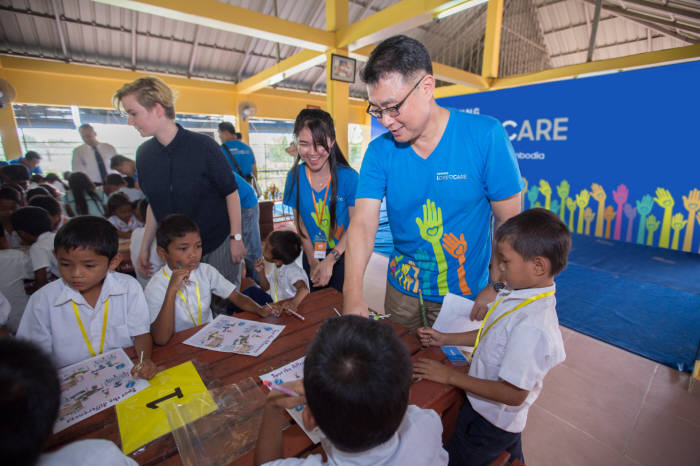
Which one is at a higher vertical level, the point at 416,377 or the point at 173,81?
the point at 173,81

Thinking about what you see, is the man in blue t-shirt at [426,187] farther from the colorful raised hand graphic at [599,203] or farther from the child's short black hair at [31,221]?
the colorful raised hand graphic at [599,203]

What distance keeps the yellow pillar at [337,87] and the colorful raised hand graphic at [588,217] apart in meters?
4.25

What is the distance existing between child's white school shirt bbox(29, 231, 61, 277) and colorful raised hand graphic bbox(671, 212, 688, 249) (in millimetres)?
6958

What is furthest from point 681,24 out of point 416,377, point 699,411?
point 416,377

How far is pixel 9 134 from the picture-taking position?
6797 millimetres

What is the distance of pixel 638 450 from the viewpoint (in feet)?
5.43

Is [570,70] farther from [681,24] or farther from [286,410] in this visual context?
[286,410]

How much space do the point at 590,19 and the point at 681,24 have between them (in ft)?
8.16

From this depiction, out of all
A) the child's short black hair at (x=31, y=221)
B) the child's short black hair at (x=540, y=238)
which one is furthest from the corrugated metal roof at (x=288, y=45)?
the child's short black hair at (x=540, y=238)

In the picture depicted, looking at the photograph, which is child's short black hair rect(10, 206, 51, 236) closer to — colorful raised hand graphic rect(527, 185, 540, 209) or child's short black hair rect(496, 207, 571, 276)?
child's short black hair rect(496, 207, 571, 276)

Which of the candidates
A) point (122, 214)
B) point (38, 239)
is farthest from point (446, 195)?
point (122, 214)

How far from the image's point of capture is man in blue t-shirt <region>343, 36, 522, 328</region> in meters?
1.07

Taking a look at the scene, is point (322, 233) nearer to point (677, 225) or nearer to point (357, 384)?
point (357, 384)

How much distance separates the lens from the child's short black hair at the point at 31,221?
2.35 m
